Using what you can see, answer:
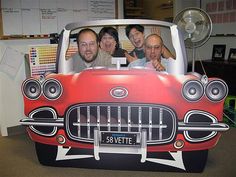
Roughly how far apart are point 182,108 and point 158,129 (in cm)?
22

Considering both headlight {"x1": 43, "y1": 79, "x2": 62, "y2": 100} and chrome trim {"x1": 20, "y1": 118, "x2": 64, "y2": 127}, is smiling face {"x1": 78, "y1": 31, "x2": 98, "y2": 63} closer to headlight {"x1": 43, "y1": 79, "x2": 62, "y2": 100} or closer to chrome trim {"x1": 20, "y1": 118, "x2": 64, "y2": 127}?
headlight {"x1": 43, "y1": 79, "x2": 62, "y2": 100}

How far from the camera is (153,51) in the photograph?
2.24 meters

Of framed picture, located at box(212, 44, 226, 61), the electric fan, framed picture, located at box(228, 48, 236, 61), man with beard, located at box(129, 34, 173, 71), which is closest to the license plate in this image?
man with beard, located at box(129, 34, 173, 71)

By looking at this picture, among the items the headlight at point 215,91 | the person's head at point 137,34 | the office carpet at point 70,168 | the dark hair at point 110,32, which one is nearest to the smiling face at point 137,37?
the person's head at point 137,34

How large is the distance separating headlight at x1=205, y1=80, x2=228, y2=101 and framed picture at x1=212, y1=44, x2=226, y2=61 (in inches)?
103

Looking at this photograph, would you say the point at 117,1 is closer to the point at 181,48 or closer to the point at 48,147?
the point at 181,48

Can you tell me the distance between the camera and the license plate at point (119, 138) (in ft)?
6.60

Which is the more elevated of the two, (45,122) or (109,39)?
(109,39)

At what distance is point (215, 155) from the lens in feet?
8.61

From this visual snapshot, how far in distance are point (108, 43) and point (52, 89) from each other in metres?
0.63

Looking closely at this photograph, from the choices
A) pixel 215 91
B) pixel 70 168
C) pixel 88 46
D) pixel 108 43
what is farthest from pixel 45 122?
pixel 215 91

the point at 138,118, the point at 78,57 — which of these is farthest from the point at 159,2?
the point at 138,118

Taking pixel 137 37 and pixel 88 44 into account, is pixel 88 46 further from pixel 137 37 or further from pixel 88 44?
pixel 137 37

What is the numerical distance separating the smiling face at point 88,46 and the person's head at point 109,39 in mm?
107
